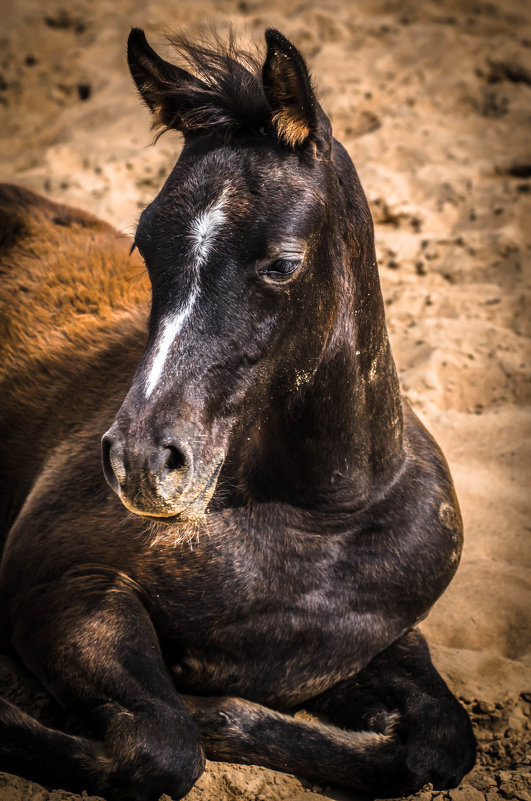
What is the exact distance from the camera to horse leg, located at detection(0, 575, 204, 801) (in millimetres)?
2195

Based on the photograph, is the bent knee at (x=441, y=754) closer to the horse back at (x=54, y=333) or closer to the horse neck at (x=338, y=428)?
the horse neck at (x=338, y=428)

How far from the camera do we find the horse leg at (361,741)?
2.41 m

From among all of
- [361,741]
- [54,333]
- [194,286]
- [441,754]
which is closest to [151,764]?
[361,741]

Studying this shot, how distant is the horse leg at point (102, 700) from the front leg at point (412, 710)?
593 millimetres

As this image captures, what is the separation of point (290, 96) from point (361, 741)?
1950 millimetres

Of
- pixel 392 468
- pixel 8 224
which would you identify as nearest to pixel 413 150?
pixel 8 224

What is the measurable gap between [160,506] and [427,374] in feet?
8.58

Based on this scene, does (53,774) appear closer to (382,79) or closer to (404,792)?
(404,792)

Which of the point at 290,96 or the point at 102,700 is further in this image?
the point at 102,700

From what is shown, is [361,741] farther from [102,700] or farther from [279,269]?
[279,269]

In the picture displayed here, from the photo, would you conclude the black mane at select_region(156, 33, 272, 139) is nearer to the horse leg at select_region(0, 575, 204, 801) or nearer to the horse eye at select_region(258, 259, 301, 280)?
the horse eye at select_region(258, 259, 301, 280)

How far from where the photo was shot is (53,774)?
86.4 inches

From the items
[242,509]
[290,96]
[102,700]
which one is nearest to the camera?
[290,96]

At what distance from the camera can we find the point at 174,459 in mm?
1962
